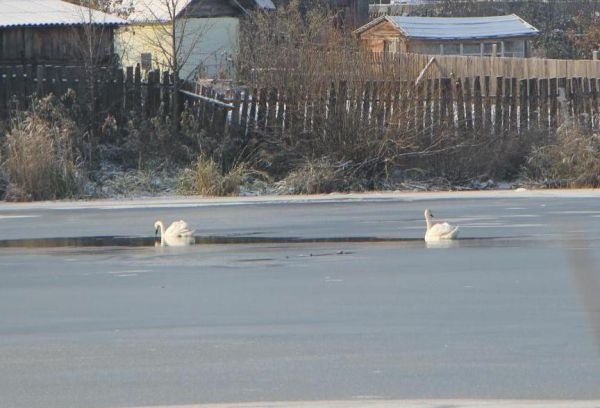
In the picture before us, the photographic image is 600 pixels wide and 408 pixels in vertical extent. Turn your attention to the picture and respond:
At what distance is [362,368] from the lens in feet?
27.1

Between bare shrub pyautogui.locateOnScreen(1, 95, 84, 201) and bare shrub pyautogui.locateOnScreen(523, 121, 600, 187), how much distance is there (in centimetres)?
821

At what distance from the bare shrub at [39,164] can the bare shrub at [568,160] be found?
821 cm

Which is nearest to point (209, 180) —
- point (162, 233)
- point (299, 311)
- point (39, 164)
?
point (39, 164)

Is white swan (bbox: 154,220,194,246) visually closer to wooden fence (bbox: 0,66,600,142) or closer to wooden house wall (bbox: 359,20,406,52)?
wooden fence (bbox: 0,66,600,142)

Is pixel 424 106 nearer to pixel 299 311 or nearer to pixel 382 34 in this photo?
pixel 299 311

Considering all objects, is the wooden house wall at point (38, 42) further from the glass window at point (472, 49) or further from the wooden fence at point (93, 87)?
the glass window at point (472, 49)

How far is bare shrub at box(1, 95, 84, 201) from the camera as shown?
69.5ft

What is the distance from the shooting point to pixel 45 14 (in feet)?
107

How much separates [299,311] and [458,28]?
43.2 meters

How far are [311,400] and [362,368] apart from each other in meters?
0.91

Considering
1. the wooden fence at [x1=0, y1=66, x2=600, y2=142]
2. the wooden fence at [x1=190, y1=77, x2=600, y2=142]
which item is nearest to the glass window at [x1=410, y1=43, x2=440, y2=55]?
the wooden fence at [x1=0, y1=66, x2=600, y2=142]

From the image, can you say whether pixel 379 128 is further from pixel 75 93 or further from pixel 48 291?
pixel 48 291

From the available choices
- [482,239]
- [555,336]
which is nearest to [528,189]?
[482,239]

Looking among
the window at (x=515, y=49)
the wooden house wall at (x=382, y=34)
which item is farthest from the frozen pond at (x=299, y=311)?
the window at (x=515, y=49)
